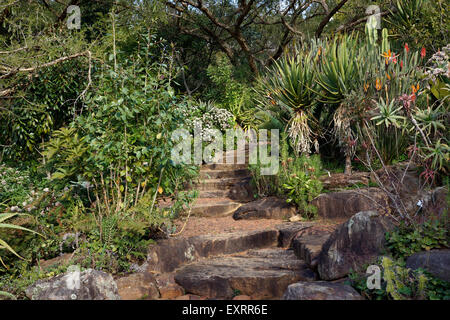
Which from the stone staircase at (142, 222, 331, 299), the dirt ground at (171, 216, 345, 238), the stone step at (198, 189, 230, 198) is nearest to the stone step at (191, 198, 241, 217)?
the dirt ground at (171, 216, 345, 238)

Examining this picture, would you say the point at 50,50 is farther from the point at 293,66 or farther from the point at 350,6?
the point at 350,6

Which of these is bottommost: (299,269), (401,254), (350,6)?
(299,269)

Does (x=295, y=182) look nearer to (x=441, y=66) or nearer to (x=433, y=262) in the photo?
(x=441, y=66)

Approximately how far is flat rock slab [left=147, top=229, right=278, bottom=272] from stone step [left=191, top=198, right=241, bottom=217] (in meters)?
1.24

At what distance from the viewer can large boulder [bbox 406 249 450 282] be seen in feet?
9.31

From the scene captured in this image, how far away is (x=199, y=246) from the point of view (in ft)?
14.7

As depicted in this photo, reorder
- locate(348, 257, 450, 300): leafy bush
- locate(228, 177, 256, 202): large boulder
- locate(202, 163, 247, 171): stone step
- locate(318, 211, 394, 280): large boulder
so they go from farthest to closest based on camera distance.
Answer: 1. locate(202, 163, 247, 171): stone step
2. locate(228, 177, 256, 202): large boulder
3. locate(318, 211, 394, 280): large boulder
4. locate(348, 257, 450, 300): leafy bush

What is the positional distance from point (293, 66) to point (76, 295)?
5198 millimetres

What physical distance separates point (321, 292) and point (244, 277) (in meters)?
0.94

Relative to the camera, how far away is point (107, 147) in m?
3.91

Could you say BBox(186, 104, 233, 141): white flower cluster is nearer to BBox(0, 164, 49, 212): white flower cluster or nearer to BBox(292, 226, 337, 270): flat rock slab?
BBox(0, 164, 49, 212): white flower cluster

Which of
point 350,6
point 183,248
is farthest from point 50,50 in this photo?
point 350,6
